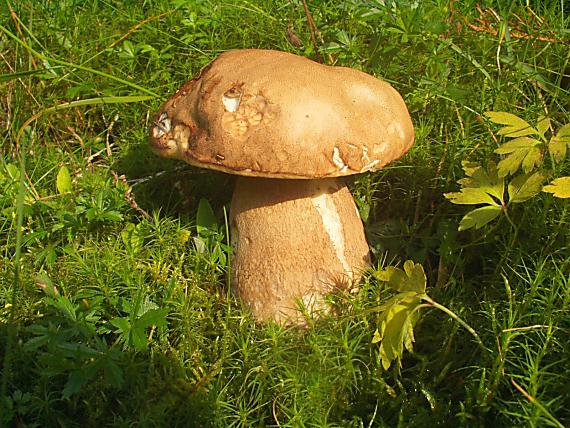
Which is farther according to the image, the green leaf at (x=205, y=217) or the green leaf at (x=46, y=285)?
the green leaf at (x=205, y=217)

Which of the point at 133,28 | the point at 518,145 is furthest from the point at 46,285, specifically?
the point at 518,145

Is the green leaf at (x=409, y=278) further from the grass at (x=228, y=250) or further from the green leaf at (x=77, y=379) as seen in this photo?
the green leaf at (x=77, y=379)

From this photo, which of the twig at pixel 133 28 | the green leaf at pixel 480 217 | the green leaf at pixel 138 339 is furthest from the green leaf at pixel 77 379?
the twig at pixel 133 28

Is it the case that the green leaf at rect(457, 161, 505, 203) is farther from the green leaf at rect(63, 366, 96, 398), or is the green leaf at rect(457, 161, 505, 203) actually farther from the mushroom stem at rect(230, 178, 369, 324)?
the green leaf at rect(63, 366, 96, 398)

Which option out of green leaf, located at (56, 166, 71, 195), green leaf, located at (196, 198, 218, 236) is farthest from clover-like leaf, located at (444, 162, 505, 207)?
green leaf, located at (56, 166, 71, 195)

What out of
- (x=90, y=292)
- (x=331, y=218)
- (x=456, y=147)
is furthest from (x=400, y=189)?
(x=90, y=292)

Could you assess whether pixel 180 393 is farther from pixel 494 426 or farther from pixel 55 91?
pixel 55 91
